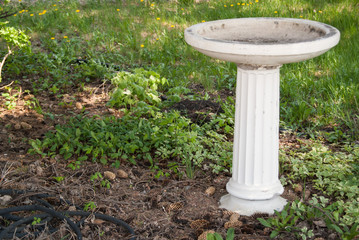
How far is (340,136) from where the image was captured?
14.2 feet

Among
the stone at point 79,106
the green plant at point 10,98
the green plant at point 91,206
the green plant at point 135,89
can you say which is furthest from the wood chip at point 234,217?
the green plant at point 10,98

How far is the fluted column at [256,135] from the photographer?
3.04 m

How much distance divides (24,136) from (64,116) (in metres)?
0.44

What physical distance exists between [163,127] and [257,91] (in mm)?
1385

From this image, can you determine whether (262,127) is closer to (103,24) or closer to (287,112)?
(287,112)

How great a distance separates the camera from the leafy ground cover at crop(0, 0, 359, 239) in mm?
3273

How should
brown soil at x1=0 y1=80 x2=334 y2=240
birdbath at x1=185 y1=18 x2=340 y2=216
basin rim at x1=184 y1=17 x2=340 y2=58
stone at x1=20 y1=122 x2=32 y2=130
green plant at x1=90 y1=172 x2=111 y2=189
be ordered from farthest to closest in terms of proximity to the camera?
stone at x1=20 y1=122 x2=32 y2=130 < green plant at x1=90 y1=172 x2=111 y2=189 < brown soil at x1=0 y1=80 x2=334 y2=240 < birdbath at x1=185 y1=18 x2=340 y2=216 < basin rim at x1=184 y1=17 x2=340 y2=58

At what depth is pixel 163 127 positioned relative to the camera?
4273 millimetres

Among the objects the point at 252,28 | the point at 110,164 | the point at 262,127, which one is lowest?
the point at 110,164

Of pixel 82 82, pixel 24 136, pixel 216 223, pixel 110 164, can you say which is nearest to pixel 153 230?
pixel 216 223

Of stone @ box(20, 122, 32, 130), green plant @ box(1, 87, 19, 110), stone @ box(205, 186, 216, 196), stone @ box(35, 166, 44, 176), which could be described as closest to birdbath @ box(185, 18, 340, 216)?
stone @ box(205, 186, 216, 196)

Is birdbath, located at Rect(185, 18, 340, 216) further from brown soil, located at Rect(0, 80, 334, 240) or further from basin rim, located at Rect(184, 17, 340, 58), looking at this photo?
brown soil, located at Rect(0, 80, 334, 240)

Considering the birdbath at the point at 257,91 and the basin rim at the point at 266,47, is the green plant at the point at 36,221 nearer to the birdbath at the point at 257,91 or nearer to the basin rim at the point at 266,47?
the birdbath at the point at 257,91

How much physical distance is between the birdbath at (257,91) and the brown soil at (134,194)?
0.16 metres
